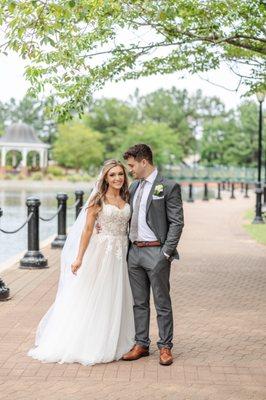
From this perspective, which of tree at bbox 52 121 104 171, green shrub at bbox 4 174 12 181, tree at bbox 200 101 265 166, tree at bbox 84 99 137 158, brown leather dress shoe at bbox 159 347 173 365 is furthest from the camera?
tree at bbox 84 99 137 158

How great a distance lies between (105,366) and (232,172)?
7685cm

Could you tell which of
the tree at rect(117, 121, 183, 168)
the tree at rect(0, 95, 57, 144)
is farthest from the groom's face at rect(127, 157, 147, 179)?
the tree at rect(0, 95, 57, 144)

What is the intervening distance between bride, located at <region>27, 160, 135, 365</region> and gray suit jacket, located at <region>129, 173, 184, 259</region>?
1.00 ft

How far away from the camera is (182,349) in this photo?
269 inches

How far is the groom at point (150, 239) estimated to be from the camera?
6125 mm

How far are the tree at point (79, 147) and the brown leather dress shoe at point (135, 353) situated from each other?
8373 cm

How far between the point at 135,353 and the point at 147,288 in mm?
584

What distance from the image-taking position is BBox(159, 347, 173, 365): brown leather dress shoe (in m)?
6.20

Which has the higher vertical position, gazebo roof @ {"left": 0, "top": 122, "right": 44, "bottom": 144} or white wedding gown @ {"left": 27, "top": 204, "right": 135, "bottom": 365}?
gazebo roof @ {"left": 0, "top": 122, "right": 44, "bottom": 144}

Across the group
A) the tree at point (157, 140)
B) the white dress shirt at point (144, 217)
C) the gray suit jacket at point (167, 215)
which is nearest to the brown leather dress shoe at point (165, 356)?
the gray suit jacket at point (167, 215)

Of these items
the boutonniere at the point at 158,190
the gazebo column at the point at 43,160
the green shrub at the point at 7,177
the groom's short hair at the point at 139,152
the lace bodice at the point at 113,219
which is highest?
the groom's short hair at the point at 139,152

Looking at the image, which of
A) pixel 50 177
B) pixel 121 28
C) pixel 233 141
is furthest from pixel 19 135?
pixel 121 28

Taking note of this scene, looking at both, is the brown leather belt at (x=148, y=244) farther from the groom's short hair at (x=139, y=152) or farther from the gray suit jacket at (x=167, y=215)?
the groom's short hair at (x=139, y=152)

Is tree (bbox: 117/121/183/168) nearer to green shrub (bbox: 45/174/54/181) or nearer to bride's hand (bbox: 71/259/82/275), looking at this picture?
green shrub (bbox: 45/174/54/181)
